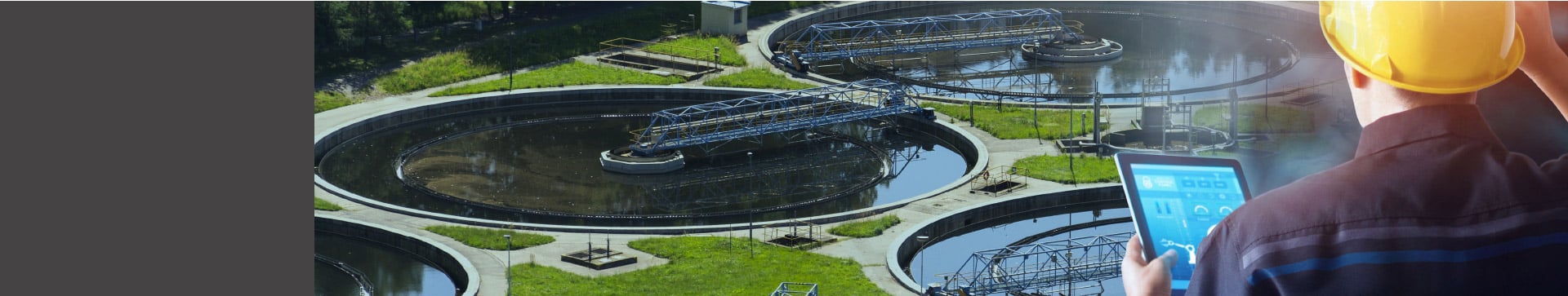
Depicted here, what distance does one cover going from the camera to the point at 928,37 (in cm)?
5156

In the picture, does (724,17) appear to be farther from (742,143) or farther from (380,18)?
(742,143)

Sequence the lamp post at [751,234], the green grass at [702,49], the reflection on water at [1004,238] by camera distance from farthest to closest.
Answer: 1. the green grass at [702,49]
2. the lamp post at [751,234]
3. the reflection on water at [1004,238]

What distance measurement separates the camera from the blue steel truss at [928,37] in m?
49.8

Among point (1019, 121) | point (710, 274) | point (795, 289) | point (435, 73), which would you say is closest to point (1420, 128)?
point (795, 289)

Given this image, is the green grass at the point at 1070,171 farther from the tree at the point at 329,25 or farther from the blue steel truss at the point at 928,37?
the tree at the point at 329,25

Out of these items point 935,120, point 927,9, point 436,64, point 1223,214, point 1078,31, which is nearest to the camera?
point 1223,214

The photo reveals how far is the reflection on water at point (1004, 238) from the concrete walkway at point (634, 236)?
25.4 inches

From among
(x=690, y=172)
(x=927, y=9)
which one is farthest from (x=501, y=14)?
(x=690, y=172)

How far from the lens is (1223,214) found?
425 centimetres

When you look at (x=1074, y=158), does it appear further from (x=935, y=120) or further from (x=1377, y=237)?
(x=1377, y=237)

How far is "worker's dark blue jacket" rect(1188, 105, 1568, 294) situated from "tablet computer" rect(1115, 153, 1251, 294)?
1.30 feet

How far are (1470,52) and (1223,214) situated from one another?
70cm

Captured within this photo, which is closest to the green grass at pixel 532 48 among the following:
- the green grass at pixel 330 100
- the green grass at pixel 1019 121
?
the green grass at pixel 330 100

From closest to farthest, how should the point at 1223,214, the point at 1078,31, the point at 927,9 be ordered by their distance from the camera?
1. the point at 1223,214
2. the point at 1078,31
3. the point at 927,9
